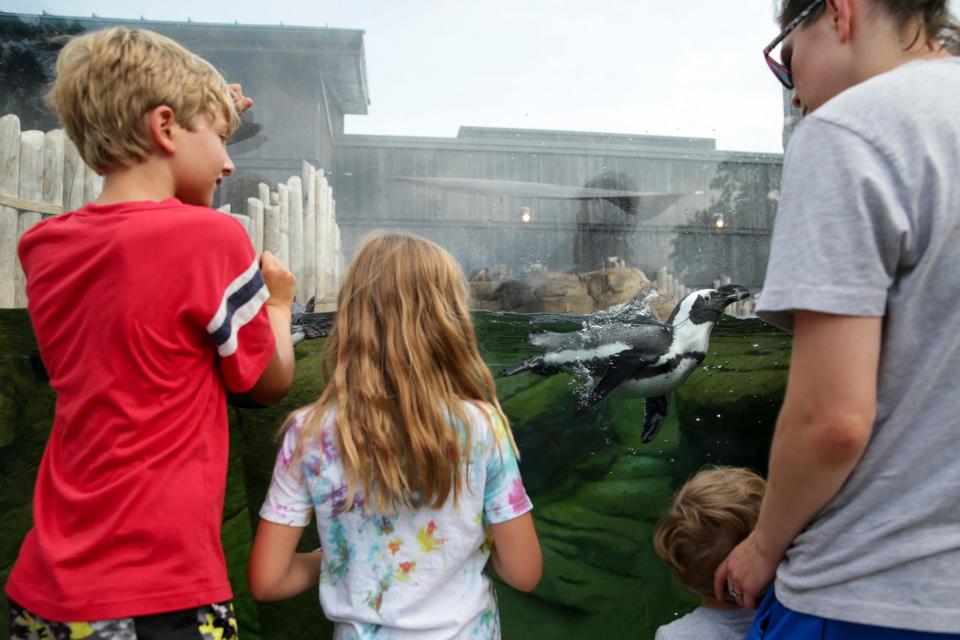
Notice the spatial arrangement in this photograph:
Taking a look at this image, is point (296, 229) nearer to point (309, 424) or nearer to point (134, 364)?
point (309, 424)

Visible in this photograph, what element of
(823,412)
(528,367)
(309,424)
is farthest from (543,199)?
(823,412)

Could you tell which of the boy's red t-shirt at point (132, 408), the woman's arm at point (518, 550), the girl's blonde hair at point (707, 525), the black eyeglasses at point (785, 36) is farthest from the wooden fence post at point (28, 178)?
the black eyeglasses at point (785, 36)

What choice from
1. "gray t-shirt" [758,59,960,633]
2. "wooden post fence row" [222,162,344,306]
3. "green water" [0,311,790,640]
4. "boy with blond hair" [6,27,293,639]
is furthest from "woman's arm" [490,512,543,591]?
"wooden post fence row" [222,162,344,306]

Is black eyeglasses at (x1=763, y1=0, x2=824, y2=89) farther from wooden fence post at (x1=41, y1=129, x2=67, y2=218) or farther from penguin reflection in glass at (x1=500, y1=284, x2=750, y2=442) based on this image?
wooden fence post at (x1=41, y1=129, x2=67, y2=218)

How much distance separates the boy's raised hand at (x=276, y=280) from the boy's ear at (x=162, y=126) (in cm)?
31

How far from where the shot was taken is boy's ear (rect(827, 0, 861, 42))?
4.51ft

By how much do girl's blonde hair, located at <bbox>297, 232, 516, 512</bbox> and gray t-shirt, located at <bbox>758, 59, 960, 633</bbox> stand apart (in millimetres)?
779

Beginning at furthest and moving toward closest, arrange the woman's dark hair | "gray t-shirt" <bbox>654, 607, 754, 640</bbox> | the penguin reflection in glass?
the penguin reflection in glass → "gray t-shirt" <bbox>654, 607, 754, 640</bbox> → the woman's dark hair

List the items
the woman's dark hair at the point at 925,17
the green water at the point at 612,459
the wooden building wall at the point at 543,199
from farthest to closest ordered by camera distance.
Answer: the green water at the point at 612,459 < the wooden building wall at the point at 543,199 < the woman's dark hair at the point at 925,17

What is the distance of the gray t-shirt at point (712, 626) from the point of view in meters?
1.83

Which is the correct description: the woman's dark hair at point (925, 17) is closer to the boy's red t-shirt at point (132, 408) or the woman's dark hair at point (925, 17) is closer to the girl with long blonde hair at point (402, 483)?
the girl with long blonde hair at point (402, 483)

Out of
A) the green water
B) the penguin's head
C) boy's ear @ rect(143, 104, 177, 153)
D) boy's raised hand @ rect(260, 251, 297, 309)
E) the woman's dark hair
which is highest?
the woman's dark hair

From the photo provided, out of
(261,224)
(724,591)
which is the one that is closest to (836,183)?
(724,591)

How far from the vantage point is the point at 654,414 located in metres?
3.88
